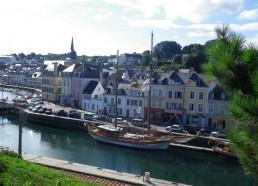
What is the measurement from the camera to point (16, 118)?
58344 mm

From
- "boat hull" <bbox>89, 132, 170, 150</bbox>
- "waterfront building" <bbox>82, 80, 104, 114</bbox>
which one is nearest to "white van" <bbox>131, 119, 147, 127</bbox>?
"boat hull" <bbox>89, 132, 170, 150</bbox>

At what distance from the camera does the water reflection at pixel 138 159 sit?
29297 millimetres

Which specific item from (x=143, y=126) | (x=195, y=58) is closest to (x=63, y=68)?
(x=195, y=58)

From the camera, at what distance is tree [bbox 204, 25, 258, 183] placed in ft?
15.4

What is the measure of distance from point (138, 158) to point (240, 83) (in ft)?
101

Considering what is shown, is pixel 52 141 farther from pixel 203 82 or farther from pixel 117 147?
pixel 203 82

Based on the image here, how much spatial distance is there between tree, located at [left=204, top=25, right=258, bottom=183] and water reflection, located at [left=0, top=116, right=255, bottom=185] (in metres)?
23.6

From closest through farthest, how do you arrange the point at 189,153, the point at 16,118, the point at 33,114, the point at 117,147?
the point at 189,153
the point at 117,147
the point at 33,114
the point at 16,118

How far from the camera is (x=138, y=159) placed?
3481 centimetres

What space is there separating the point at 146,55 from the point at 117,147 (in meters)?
Answer: 67.7

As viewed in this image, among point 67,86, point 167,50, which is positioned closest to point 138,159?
point 67,86

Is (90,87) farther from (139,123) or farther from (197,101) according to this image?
(197,101)

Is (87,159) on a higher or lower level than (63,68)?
lower

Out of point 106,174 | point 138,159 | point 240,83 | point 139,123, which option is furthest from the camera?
point 139,123
